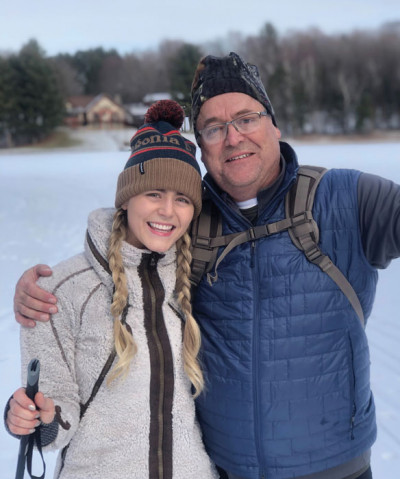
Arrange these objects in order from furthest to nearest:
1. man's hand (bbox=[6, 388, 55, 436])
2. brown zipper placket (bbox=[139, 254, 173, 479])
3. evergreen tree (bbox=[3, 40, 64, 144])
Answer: evergreen tree (bbox=[3, 40, 64, 144]) < brown zipper placket (bbox=[139, 254, 173, 479]) < man's hand (bbox=[6, 388, 55, 436])

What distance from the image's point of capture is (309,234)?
4.83ft

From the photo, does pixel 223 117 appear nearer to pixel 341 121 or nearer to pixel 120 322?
pixel 120 322

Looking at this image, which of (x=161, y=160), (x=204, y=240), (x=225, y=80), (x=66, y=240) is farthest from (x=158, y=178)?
(x=66, y=240)

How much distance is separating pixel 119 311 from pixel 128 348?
0.36 feet

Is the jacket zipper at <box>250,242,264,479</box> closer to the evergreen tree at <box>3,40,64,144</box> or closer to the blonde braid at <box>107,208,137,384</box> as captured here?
the blonde braid at <box>107,208,137,384</box>

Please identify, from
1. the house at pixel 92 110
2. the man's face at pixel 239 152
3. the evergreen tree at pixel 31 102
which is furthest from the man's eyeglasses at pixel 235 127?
the evergreen tree at pixel 31 102

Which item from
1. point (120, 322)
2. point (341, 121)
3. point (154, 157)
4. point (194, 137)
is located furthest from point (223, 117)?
point (341, 121)

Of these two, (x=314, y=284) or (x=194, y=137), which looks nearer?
(x=314, y=284)

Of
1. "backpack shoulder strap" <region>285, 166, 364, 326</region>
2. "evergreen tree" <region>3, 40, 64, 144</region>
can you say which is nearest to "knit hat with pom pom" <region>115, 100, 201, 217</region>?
"backpack shoulder strap" <region>285, 166, 364, 326</region>

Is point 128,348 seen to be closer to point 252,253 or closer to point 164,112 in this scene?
point 252,253

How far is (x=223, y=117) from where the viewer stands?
66.3 inches

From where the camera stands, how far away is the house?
61.7ft

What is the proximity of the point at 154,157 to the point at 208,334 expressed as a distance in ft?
1.97

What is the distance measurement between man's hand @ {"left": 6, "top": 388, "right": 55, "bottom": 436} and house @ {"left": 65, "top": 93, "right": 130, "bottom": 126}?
1684 centimetres
